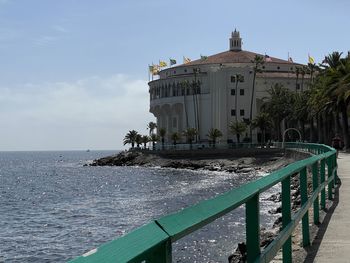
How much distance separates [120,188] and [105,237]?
3348cm

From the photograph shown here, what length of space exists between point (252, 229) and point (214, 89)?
356ft

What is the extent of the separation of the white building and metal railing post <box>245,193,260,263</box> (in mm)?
107188

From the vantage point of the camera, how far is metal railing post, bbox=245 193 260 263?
4.22 meters

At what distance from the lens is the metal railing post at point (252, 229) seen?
13.9 feet

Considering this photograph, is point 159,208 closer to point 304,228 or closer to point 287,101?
point 304,228

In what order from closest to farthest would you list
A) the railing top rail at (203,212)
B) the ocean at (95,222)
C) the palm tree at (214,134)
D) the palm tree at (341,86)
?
the railing top rail at (203,212), the ocean at (95,222), the palm tree at (341,86), the palm tree at (214,134)

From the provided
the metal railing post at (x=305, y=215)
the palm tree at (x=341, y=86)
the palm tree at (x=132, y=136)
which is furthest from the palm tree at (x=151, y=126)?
the metal railing post at (x=305, y=215)

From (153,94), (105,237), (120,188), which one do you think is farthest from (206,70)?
(105,237)

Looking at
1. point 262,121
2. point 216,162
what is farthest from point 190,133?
point 216,162

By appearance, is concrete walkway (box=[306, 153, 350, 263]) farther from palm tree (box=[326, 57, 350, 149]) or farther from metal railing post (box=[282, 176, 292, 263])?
palm tree (box=[326, 57, 350, 149])

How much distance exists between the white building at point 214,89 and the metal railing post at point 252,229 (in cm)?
10719

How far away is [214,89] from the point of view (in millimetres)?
112312

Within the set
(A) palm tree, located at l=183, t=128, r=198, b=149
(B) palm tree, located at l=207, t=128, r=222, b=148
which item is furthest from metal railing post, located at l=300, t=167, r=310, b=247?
(A) palm tree, located at l=183, t=128, r=198, b=149

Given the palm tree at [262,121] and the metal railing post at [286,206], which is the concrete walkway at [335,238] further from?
the palm tree at [262,121]
